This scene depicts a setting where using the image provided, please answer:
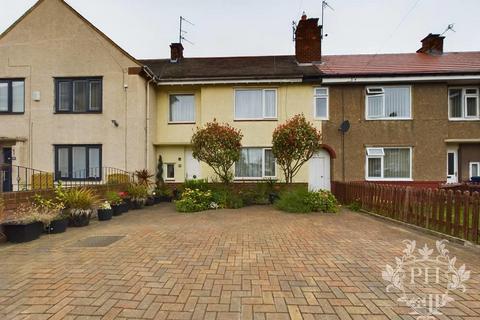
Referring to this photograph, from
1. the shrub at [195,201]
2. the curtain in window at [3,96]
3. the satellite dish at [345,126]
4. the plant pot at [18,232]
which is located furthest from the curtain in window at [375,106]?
the curtain in window at [3,96]

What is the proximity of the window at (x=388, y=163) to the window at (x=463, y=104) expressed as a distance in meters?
2.98

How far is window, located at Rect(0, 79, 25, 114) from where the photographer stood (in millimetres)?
13836

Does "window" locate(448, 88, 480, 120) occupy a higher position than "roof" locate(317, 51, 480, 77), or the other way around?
"roof" locate(317, 51, 480, 77)

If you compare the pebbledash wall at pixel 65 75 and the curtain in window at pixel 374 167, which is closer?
the pebbledash wall at pixel 65 75

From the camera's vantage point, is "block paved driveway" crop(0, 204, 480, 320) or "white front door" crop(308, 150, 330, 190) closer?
"block paved driveway" crop(0, 204, 480, 320)

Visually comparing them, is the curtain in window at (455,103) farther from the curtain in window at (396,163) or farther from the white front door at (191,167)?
the white front door at (191,167)

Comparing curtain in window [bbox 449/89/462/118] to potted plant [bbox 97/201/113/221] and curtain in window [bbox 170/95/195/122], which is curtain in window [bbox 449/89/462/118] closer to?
curtain in window [bbox 170/95/195/122]

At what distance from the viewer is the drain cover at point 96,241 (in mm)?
5852

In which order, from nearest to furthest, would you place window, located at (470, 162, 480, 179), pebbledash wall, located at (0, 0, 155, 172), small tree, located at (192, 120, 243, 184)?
1. small tree, located at (192, 120, 243, 184)
2. pebbledash wall, located at (0, 0, 155, 172)
3. window, located at (470, 162, 480, 179)

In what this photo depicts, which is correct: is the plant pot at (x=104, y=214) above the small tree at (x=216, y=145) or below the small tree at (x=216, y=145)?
below

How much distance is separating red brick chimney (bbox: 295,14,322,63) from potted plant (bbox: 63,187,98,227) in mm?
13554

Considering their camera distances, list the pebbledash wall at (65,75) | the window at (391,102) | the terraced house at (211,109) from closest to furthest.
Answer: the pebbledash wall at (65,75)
the terraced house at (211,109)
the window at (391,102)

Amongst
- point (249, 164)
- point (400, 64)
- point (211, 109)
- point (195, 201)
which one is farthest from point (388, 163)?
point (195, 201)

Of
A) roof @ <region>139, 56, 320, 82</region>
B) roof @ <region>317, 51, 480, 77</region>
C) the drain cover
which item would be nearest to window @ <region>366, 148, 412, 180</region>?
roof @ <region>317, 51, 480, 77</region>
